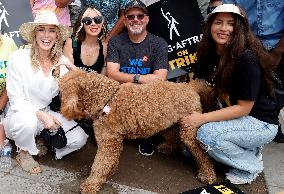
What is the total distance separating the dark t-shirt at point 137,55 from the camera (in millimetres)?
4418

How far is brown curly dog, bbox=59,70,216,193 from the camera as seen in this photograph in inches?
141

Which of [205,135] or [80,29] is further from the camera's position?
[80,29]

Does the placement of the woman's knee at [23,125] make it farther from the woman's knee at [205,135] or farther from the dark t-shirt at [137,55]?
the woman's knee at [205,135]

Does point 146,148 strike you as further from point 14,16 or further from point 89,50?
point 14,16

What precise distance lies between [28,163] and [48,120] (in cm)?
47

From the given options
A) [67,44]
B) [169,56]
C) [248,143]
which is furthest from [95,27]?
[248,143]

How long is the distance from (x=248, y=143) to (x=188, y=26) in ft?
5.77

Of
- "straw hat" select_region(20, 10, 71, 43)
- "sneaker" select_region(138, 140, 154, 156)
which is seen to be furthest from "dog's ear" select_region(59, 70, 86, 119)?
"sneaker" select_region(138, 140, 154, 156)

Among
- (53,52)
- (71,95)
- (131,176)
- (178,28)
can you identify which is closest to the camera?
(71,95)

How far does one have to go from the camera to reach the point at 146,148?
4422mm

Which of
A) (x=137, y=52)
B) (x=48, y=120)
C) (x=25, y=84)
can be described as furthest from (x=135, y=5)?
(x=48, y=120)

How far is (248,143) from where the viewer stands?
12.2ft

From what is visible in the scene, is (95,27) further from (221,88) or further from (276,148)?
(276,148)

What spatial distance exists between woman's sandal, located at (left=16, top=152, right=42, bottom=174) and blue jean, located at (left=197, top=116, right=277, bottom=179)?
158 cm
